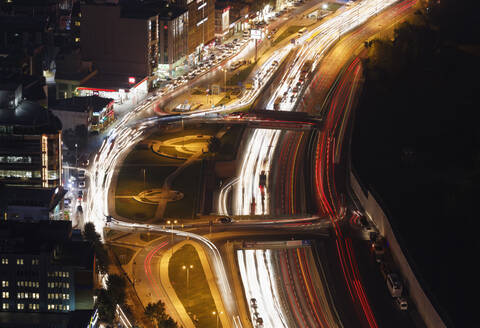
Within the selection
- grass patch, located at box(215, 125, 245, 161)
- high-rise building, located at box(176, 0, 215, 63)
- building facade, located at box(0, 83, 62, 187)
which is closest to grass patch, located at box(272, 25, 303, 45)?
high-rise building, located at box(176, 0, 215, 63)

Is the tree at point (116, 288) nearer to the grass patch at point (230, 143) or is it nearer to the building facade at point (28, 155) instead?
the building facade at point (28, 155)

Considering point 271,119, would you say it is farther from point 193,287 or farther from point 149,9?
point 193,287

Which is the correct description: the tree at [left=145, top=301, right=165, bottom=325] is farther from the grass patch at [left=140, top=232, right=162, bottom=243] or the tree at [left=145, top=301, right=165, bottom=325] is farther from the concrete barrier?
the concrete barrier

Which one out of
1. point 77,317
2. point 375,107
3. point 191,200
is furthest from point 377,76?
point 77,317

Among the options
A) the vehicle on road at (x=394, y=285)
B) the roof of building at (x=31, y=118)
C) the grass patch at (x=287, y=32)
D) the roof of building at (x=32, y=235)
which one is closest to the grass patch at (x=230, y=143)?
the roof of building at (x=31, y=118)

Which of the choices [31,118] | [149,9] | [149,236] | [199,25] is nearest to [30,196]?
[31,118]
